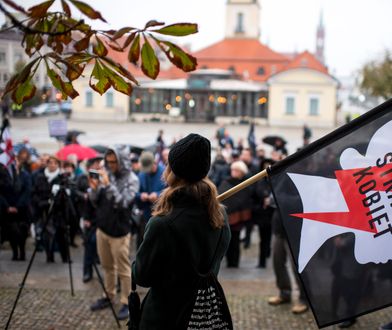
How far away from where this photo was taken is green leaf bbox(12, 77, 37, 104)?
223cm

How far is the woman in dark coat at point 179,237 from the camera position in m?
2.48

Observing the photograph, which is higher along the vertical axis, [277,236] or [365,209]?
[365,209]

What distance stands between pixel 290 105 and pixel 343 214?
4832 cm

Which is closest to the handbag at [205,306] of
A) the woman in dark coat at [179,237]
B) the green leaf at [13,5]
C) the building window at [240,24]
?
the woman in dark coat at [179,237]

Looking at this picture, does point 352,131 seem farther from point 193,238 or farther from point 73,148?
point 73,148

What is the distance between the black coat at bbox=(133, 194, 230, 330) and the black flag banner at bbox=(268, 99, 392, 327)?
0.50 metres

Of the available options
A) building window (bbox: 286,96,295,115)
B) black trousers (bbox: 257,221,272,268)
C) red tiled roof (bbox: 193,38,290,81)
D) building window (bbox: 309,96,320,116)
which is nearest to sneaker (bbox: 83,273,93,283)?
black trousers (bbox: 257,221,272,268)

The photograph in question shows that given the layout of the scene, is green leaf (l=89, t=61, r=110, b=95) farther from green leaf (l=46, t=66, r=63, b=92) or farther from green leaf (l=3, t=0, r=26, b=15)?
green leaf (l=3, t=0, r=26, b=15)

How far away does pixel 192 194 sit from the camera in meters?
2.54

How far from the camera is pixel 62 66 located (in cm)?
246

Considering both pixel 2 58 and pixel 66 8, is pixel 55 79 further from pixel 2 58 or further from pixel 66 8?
pixel 2 58

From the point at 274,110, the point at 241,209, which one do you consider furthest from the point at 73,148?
the point at 274,110

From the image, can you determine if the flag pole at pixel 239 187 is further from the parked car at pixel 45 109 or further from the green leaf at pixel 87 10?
the parked car at pixel 45 109

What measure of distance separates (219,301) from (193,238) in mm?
386
